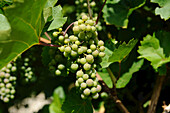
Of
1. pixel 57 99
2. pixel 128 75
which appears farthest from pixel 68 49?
pixel 57 99

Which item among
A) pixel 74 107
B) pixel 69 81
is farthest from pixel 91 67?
pixel 69 81

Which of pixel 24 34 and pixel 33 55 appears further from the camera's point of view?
pixel 33 55

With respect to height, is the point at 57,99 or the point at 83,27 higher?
the point at 83,27

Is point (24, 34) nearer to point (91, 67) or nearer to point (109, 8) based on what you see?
point (91, 67)

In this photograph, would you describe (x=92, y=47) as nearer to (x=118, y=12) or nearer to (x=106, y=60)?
(x=106, y=60)

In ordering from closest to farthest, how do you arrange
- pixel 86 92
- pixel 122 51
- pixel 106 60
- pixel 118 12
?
pixel 86 92 → pixel 122 51 → pixel 106 60 → pixel 118 12

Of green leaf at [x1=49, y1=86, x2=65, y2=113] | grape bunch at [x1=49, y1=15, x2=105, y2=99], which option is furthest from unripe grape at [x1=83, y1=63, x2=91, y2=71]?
green leaf at [x1=49, y1=86, x2=65, y2=113]
